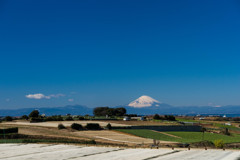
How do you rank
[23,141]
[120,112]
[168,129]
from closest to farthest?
[23,141] < [168,129] < [120,112]

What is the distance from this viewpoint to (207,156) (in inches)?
1061

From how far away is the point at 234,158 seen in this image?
25672 millimetres

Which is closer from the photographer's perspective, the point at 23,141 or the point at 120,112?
the point at 23,141

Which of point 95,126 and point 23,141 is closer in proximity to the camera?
point 23,141

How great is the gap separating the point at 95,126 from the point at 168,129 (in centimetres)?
2647

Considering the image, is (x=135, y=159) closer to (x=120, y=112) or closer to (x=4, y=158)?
(x=4, y=158)

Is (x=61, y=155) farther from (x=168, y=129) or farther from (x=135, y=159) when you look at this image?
(x=168, y=129)

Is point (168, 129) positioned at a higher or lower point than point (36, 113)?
lower

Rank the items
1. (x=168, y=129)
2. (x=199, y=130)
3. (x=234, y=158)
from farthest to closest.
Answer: (x=199, y=130) < (x=168, y=129) < (x=234, y=158)

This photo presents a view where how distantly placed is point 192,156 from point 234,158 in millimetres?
3561

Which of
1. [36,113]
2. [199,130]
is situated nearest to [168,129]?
[199,130]

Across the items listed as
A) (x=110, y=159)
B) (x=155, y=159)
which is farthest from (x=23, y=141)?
(x=155, y=159)

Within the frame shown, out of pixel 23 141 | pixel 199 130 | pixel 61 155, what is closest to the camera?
pixel 61 155

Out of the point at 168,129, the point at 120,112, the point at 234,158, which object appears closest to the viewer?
the point at 234,158
